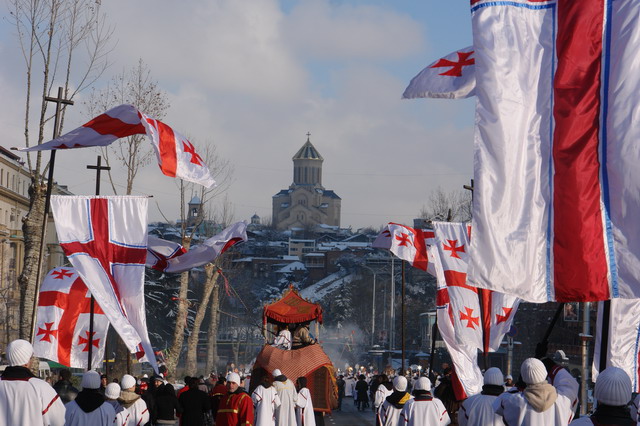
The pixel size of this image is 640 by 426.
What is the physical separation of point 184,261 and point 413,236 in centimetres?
800

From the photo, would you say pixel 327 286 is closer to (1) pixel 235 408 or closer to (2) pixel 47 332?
(2) pixel 47 332

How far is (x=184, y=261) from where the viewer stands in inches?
754

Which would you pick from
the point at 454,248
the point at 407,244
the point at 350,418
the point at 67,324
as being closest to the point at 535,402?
the point at 67,324

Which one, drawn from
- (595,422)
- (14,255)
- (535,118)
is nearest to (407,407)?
(535,118)

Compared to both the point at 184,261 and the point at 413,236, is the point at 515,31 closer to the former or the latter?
the point at 184,261

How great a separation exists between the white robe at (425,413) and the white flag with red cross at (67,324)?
6041mm

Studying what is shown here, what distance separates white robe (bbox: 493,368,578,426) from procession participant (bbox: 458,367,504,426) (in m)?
1.56

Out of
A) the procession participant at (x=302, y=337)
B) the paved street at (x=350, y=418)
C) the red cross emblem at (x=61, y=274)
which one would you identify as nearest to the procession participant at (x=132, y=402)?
the red cross emblem at (x=61, y=274)

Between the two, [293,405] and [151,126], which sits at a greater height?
[151,126]

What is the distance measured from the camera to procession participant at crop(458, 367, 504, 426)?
11641 millimetres

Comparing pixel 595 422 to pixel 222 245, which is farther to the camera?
pixel 222 245

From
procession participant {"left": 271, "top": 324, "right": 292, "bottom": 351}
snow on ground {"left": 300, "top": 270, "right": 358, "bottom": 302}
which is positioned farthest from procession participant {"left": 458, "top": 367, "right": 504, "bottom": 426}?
snow on ground {"left": 300, "top": 270, "right": 358, "bottom": 302}

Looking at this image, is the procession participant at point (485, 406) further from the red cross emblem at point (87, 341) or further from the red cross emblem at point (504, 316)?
the red cross emblem at point (87, 341)

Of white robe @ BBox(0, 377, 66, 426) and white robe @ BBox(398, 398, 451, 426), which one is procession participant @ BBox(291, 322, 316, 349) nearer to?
white robe @ BBox(398, 398, 451, 426)
